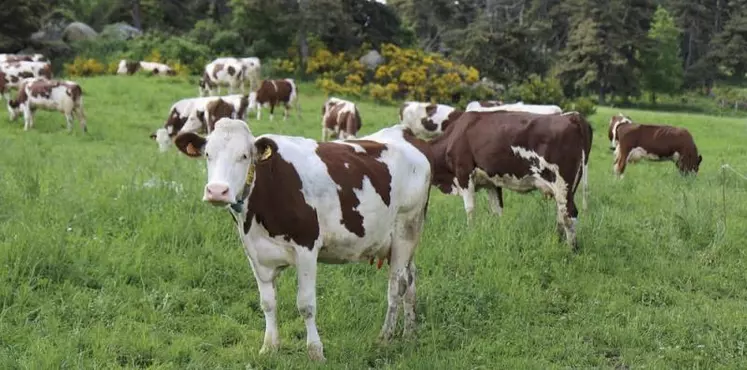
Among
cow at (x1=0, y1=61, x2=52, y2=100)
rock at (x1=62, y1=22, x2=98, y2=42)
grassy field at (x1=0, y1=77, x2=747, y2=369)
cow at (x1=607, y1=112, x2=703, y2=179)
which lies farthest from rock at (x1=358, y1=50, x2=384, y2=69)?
grassy field at (x1=0, y1=77, x2=747, y2=369)

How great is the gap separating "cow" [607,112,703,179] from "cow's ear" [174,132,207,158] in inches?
488

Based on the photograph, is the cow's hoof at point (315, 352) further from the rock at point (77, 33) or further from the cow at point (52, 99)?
the rock at point (77, 33)

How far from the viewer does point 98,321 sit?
520 cm

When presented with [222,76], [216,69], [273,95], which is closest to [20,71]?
[216,69]

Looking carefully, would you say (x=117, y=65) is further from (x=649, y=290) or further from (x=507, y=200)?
(x=649, y=290)

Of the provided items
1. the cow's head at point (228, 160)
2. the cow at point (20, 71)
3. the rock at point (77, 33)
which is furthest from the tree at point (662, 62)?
the cow's head at point (228, 160)

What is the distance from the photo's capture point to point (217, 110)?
17.4 m

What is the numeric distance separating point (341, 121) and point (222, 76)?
342 inches

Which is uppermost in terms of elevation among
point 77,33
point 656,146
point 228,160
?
point 228,160

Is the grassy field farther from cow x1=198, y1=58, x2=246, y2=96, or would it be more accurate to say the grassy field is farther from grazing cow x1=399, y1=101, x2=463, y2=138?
cow x1=198, y1=58, x2=246, y2=96

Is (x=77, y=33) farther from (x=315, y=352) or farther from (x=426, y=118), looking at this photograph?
(x=315, y=352)

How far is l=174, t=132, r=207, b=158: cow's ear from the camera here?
4648 millimetres

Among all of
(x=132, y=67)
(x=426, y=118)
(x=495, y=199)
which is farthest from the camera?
(x=132, y=67)

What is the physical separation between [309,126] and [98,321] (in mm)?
16891
